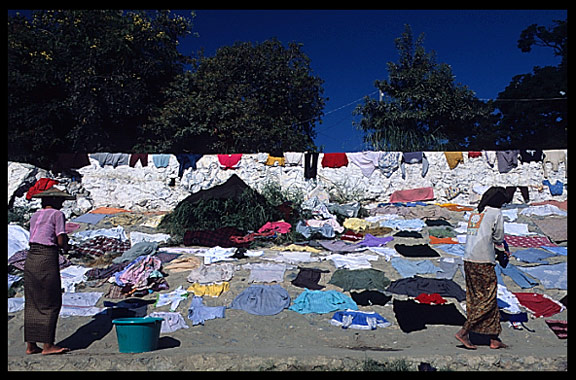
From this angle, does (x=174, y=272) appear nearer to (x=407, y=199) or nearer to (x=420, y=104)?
(x=407, y=199)

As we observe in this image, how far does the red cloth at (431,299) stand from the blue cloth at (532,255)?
91.2 inches

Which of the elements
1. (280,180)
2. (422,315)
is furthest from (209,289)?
(280,180)

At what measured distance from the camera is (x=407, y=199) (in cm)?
1286

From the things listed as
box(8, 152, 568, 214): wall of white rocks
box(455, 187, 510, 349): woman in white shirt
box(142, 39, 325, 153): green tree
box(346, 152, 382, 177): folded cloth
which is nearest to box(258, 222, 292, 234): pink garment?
box(8, 152, 568, 214): wall of white rocks

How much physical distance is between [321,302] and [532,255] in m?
3.87

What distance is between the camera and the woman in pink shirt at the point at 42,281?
13.1ft

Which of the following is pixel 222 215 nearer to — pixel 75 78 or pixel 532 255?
pixel 532 255

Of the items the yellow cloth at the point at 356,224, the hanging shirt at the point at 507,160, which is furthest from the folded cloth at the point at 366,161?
the hanging shirt at the point at 507,160

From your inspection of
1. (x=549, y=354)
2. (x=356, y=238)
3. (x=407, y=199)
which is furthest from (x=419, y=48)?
(x=549, y=354)

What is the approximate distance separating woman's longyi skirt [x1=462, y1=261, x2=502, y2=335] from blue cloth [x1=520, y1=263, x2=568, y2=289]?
8.21 ft

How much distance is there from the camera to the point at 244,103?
15.1m

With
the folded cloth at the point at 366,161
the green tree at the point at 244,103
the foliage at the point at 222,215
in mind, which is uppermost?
the green tree at the point at 244,103

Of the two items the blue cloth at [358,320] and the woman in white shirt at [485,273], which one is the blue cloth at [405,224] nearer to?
the blue cloth at [358,320]

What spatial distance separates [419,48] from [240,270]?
14.3 metres
